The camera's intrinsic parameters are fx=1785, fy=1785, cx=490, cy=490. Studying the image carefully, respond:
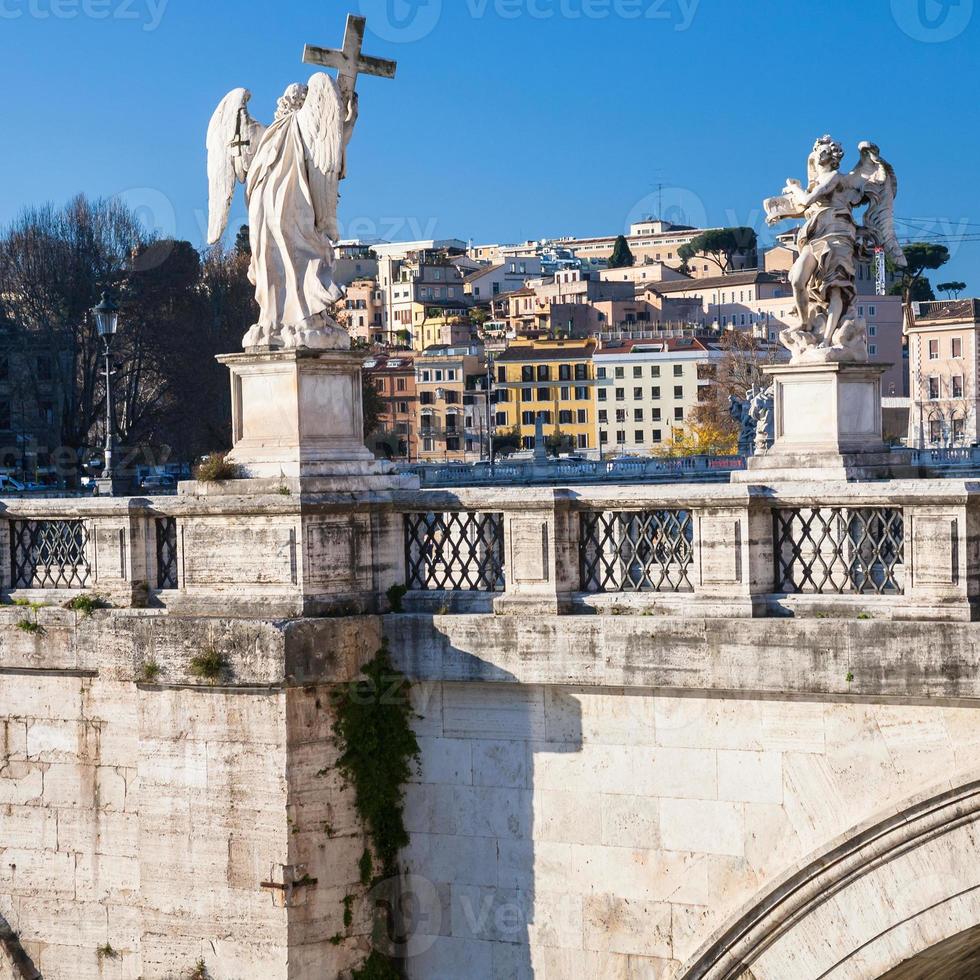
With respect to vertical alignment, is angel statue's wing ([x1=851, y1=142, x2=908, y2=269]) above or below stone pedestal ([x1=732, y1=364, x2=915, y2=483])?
above

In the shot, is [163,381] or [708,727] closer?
[708,727]

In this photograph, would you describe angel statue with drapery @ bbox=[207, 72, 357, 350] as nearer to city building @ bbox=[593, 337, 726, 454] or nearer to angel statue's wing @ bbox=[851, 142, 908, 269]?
angel statue's wing @ bbox=[851, 142, 908, 269]

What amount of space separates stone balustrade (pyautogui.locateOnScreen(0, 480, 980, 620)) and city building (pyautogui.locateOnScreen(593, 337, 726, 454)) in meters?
92.6

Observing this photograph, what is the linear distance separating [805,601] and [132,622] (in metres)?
3.82

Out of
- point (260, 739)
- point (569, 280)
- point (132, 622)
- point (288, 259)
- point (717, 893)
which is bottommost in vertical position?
point (717, 893)

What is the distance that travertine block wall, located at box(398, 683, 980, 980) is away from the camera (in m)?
8.77

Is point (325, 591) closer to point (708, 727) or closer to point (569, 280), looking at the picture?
point (708, 727)

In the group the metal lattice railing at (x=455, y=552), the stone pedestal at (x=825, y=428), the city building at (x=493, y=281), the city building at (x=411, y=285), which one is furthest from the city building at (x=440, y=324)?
the metal lattice railing at (x=455, y=552)

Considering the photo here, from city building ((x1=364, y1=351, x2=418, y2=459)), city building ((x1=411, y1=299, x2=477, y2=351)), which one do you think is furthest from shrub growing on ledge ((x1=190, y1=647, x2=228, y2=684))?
city building ((x1=411, y1=299, x2=477, y2=351))

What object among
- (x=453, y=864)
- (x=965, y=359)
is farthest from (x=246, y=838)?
(x=965, y=359)

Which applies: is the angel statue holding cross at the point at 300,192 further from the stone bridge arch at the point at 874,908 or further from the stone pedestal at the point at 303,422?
the stone bridge arch at the point at 874,908

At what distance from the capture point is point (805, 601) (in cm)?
902

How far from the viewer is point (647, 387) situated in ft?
358

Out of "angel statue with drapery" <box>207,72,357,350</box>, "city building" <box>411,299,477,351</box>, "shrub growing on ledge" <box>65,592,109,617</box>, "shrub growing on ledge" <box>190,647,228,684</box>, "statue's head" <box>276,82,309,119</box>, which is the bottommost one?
"shrub growing on ledge" <box>190,647,228,684</box>
